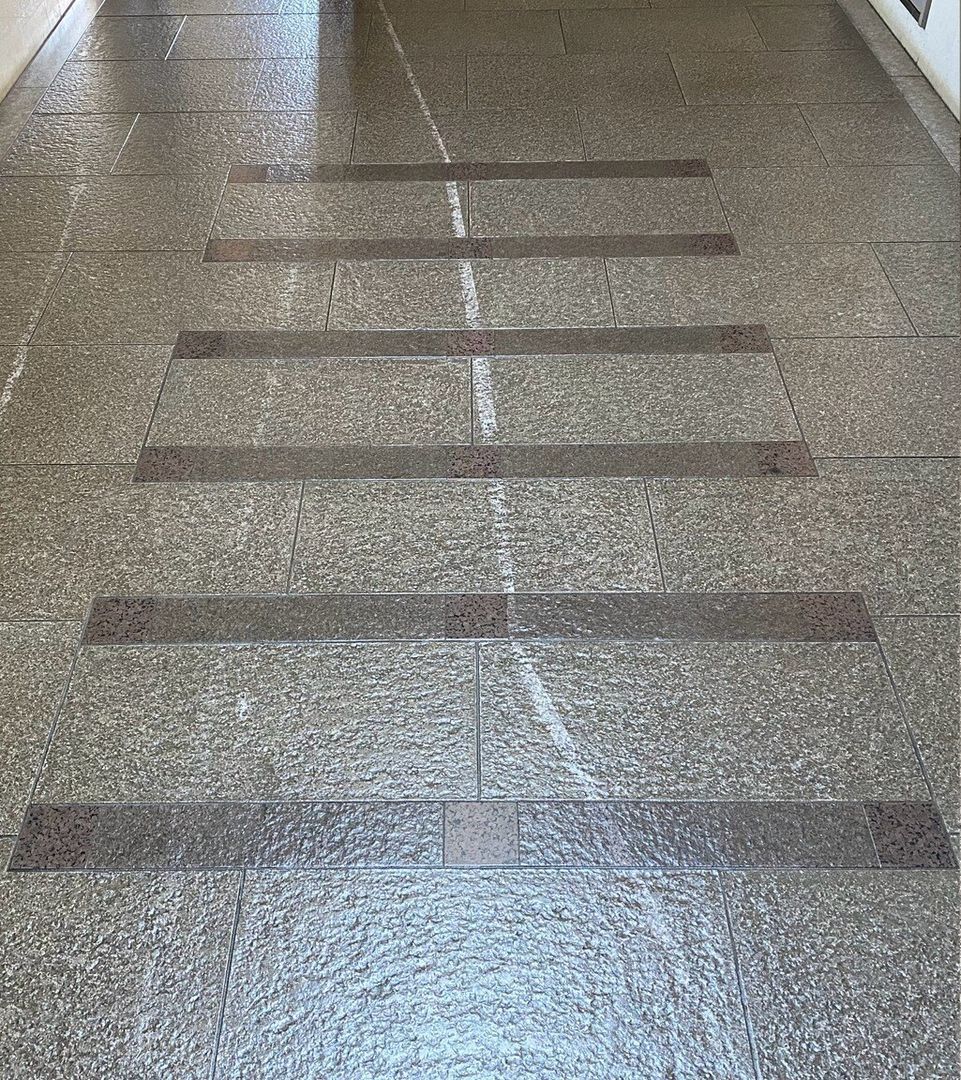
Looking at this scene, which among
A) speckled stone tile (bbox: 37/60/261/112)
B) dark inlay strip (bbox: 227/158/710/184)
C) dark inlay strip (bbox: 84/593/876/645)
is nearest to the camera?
dark inlay strip (bbox: 84/593/876/645)

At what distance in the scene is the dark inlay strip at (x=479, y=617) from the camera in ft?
7.21

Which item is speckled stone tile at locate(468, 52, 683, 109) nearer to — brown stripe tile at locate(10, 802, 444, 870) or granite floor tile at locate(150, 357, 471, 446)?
granite floor tile at locate(150, 357, 471, 446)

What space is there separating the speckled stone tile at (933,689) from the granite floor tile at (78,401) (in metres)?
1.76

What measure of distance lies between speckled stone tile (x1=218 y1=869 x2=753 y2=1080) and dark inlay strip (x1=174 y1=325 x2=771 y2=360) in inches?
61.7

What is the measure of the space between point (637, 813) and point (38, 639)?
121 cm

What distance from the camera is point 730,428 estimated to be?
8.88 feet

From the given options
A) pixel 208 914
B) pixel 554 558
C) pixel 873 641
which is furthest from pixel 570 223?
pixel 208 914

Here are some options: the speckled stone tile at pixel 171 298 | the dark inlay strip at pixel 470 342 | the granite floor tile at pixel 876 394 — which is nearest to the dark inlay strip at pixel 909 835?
the granite floor tile at pixel 876 394

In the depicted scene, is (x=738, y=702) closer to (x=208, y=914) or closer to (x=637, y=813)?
(x=637, y=813)

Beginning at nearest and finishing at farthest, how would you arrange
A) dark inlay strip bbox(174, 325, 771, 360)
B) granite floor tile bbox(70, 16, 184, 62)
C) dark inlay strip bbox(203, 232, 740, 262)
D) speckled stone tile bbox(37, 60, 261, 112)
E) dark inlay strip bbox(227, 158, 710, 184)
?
dark inlay strip bbox(174, 325, 771, 360) < dark inlay strip bbox(203, 232, 740, 262) < dark inlay strip bbox(227, 158, 710, 184) < speckled stone tile bbox(37, 60, 261, 112) < granite floor tile bbox(70, 16, 184, 62)

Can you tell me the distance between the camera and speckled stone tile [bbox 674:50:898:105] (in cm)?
432

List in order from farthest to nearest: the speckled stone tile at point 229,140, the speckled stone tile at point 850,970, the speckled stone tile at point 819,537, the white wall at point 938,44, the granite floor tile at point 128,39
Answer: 1. the granite floor tile at point 128,39
2. the white wall at point 938,44
3. the speckled stone tile at point 229,140
4. the speckled stone tile at point 819,537
5. the speckled stone tile at point 850,970

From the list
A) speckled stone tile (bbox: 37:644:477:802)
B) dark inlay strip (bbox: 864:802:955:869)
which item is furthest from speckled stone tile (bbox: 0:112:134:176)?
dark inlay strip (bbox: 864:802:955:869)

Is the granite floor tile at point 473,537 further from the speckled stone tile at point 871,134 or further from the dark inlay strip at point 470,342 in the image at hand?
the speckled stone tile at point 871,134
